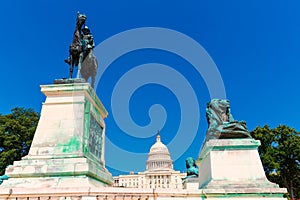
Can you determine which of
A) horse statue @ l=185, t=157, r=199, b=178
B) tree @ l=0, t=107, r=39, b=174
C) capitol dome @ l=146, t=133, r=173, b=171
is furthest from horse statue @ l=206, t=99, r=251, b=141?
capitol dome @ l=146, t=133, r=173, b=171

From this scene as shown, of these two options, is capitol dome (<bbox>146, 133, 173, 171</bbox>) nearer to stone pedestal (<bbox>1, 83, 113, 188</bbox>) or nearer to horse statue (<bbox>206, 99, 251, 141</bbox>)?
horse statue (<bbox>206, 99, 251, 141</bbox>)

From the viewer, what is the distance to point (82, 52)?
10.2m

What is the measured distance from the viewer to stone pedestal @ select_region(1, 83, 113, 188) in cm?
719

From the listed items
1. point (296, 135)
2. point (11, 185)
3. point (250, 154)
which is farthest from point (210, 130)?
point (296, 135)

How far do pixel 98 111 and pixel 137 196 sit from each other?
4708mm

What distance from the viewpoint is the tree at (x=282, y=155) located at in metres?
31.9

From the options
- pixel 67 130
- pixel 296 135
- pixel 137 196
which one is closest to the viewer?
pixel 137 196

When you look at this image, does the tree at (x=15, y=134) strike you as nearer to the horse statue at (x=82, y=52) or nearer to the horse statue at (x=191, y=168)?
the horse statue at (x=191, y=168)

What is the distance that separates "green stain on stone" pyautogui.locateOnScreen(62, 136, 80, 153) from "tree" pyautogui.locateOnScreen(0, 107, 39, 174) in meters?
22.3

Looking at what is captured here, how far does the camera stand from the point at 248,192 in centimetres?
681

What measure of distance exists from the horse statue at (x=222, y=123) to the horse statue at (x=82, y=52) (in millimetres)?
5016

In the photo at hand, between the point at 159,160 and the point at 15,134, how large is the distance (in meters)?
80.3

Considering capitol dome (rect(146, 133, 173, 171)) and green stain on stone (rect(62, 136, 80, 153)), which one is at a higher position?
capitol dome (rect(146, 133, 173, 171))

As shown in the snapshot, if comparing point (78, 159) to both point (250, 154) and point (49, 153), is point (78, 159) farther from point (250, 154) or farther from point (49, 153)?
point (250, 154)
